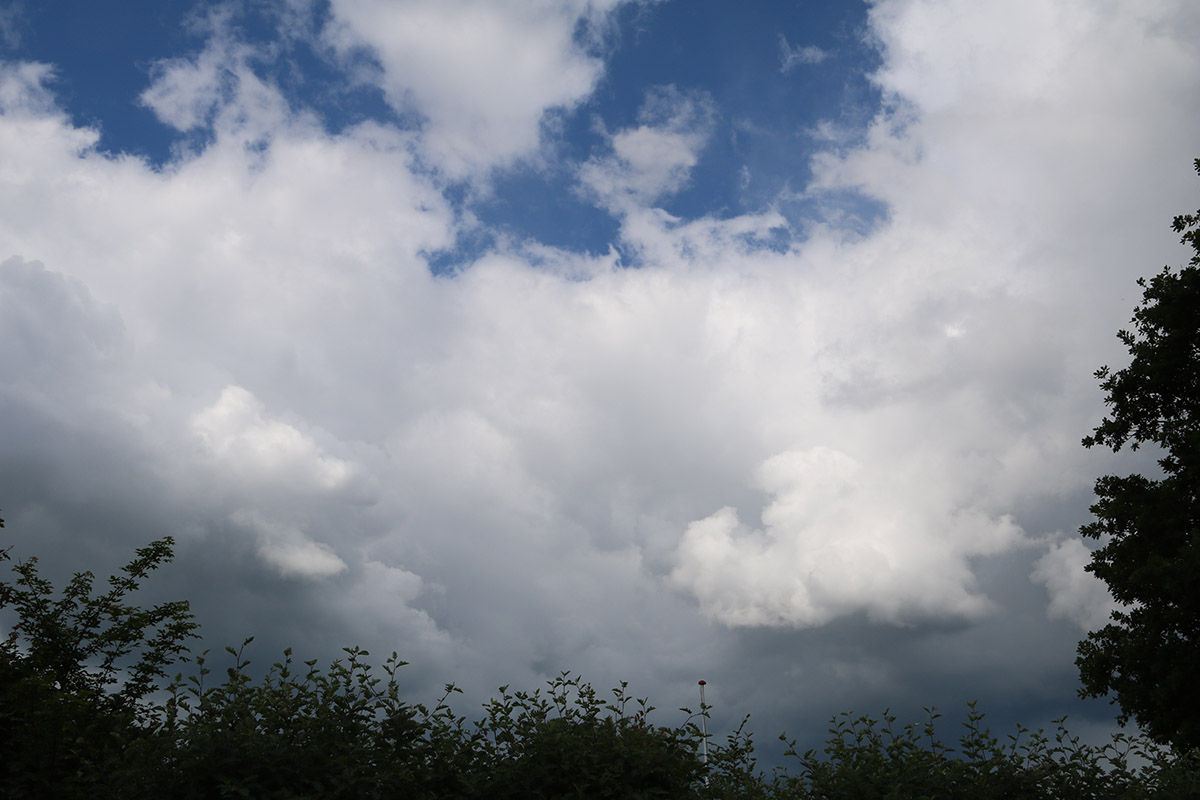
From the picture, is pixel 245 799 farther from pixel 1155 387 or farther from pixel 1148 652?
pixel 1155 387

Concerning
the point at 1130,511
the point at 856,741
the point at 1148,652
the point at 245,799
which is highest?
the point at 1130,511

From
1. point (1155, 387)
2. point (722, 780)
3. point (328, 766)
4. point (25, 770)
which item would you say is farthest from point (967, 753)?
point (1155, 387)

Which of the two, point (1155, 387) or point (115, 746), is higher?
point (1155, 387)

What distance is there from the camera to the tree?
1900 cm

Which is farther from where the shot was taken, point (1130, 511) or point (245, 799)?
point (1130, 511)

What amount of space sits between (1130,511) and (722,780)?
56.2 ft

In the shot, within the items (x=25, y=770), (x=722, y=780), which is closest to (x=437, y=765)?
(x=722, y=780)

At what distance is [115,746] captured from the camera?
943 centimetres

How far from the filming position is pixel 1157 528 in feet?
64.8

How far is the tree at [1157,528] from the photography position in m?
19.0

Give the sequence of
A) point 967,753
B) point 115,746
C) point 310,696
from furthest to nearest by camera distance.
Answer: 1. point 115,746
2. point 967,753
3. point 310,696

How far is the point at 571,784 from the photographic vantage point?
26.0 ft

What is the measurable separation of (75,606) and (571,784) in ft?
64.5

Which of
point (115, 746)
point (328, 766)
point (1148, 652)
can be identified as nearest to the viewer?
point (328, 766)
